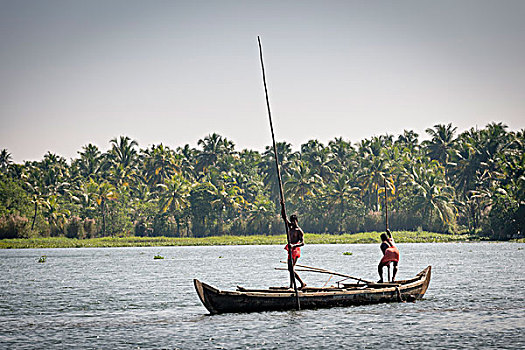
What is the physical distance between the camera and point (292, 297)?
912 inches

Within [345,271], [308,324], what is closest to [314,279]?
[345,271]

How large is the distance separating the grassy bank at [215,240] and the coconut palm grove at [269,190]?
2107 millimetres

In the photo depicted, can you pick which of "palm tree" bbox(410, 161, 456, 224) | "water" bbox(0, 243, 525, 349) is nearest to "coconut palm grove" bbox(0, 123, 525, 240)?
"palm tree" bbox(410, 161, 456, 224)

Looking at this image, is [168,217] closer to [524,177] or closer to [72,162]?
[72,162]

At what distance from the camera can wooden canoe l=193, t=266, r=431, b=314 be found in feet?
74.7

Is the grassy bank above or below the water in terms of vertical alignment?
above

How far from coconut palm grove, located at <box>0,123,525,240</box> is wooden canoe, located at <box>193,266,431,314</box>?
6378 cm

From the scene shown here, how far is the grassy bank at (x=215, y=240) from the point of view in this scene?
297ft

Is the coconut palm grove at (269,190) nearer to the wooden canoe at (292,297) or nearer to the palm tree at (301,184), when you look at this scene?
the palm tree at (301,184)

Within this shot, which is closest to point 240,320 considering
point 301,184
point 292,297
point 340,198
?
point 292,297

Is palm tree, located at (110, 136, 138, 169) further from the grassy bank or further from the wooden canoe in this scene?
the wooden canoe

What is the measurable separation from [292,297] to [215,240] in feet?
257

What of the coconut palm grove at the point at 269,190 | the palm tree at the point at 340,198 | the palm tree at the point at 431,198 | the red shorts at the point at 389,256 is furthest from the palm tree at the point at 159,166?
the red shorts at the point at 389,256

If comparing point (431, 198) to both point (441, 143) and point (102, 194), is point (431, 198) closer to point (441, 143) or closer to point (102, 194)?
point (441, 143)
